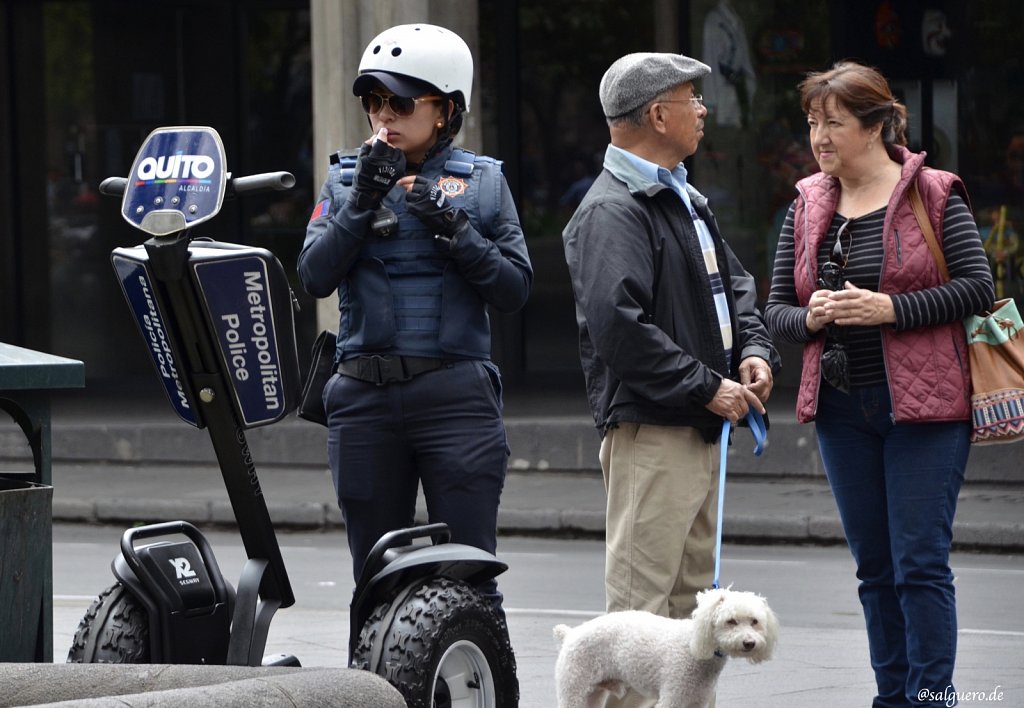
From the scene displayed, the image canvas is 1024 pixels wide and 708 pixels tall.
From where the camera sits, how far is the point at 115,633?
4371mm

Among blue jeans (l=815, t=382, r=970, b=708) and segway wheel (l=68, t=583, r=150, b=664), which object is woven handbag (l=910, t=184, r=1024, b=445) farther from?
segway wheel (l=68, t=583, r=150, b=664)

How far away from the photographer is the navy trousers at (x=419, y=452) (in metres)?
4.81

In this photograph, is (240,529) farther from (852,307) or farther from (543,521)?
(543,521)

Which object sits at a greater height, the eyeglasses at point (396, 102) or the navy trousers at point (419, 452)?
the eyeglasses at point (396, 102)

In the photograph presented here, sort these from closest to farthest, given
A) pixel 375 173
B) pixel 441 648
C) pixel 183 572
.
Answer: pixel 441 648, pixel 183 572, pixel 375 173

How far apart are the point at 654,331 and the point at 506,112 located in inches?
426

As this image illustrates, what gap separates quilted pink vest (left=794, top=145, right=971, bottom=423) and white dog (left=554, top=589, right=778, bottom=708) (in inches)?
30.7

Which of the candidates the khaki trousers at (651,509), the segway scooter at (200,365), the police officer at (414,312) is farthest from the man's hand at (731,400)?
the segway scooter at (200,365)

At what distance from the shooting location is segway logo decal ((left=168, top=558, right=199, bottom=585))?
14.7 ft

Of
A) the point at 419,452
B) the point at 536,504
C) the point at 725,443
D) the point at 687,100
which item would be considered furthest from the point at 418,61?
the point at 536,504

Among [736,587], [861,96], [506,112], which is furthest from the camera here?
[506,112]

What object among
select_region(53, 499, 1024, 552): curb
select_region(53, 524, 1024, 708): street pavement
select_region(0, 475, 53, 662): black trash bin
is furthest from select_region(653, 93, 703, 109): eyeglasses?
select_region(53, 499, 1024, 552): curb

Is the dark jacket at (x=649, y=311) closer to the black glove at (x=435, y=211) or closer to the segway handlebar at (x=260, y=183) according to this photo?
the black glove at (x=435, y=211)

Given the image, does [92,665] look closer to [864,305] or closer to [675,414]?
[675,414]
